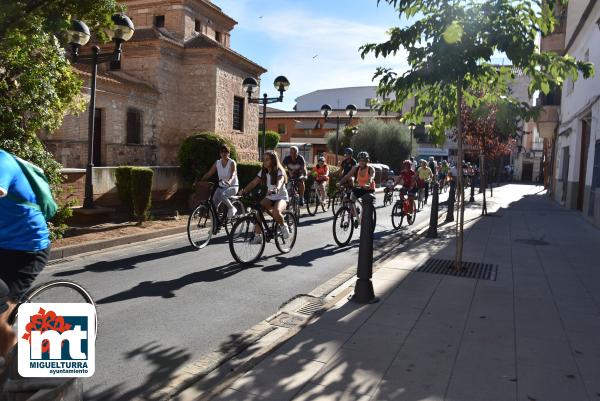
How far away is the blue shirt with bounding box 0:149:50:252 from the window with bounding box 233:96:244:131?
23722 mm

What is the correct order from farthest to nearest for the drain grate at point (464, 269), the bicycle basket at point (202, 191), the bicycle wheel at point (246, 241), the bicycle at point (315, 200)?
1. the bicycle at point (315, 200)
2. the bicycle basket at point (202, 191)
3. the bicycle wheel at point (246, 241)
4. the drain grate at point (464, 269)

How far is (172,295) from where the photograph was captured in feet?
18.0

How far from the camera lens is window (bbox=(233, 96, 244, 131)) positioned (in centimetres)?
2616

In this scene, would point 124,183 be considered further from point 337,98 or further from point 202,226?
point 337,98

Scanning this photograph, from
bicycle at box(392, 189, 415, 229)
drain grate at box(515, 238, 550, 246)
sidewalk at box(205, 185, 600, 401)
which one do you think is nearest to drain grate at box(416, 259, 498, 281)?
sidewalk at box(205, 185, 600, 401)

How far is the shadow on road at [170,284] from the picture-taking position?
→ 541cm

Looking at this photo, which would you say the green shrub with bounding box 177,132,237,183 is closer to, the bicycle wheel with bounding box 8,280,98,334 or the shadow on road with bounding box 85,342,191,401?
the shadow on road with bounding box 85,342,191,401

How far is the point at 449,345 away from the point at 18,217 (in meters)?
3.40

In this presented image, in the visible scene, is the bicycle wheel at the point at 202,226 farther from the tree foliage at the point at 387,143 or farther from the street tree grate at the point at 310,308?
the tree foliage at the point at 387,143

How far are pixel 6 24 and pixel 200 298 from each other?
5.21m

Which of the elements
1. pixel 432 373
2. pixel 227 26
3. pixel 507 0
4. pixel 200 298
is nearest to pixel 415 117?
pixel 507 0

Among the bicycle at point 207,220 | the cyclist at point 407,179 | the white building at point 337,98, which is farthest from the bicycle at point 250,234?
the white building at point 337,98

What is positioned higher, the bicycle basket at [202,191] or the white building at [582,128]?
the white building at [582,128]

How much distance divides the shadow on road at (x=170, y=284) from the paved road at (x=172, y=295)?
0.5 inches
